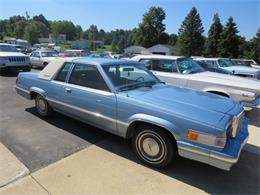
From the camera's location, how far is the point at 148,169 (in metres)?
3.29

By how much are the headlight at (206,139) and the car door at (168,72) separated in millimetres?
3655

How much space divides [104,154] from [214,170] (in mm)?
1780

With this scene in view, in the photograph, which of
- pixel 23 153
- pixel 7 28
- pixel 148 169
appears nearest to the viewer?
pixel 148 169

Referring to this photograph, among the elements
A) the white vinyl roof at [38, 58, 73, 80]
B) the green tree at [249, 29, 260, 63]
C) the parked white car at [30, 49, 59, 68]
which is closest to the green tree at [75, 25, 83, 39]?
the green tree at [249, 29, 260, 63]

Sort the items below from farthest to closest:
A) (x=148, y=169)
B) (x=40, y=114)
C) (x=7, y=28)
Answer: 1. (x=7, y=28)
2. (x=40, y=114)
3. (x=148, y=169)

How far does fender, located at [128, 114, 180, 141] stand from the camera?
9.64 feet

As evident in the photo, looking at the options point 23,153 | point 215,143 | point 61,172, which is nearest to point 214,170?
point 215,143

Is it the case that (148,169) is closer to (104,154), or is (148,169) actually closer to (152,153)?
(152,153)

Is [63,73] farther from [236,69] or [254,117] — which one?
[236,69]

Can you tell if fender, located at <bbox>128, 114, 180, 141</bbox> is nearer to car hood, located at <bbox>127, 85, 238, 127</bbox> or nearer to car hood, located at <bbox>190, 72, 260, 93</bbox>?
car hood, located at <bbox>127, 85, 238, 127</bbox>

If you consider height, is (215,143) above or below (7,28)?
below

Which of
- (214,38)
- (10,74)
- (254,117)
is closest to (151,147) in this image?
(254,117)

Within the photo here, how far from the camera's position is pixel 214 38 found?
148ft

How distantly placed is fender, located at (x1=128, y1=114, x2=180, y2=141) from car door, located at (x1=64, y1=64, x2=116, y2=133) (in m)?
0.46
